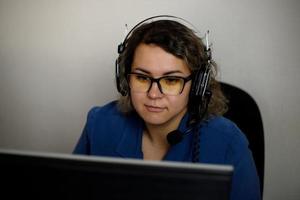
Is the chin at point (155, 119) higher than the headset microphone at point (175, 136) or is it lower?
higher

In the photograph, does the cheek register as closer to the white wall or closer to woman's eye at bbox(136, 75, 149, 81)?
woman's eye at bbox(136, 75, 149, 81)

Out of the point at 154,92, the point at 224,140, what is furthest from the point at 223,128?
the point at 154,92

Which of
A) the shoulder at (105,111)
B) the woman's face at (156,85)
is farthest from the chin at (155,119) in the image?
the shoulder at (105,111)

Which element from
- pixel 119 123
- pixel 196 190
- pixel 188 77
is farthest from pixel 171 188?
pixel 119 123

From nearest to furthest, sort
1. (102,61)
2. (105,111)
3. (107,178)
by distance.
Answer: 1. (107,178)
2. (105,111)
3. (102,61)

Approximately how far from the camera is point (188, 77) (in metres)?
1.08

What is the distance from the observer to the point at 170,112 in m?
1.10

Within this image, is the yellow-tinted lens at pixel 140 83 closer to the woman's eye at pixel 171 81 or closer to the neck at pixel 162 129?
the woman's eye at pixel 171 81

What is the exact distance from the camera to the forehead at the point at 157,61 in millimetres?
1065

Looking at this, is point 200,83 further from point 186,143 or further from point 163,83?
point 186,143

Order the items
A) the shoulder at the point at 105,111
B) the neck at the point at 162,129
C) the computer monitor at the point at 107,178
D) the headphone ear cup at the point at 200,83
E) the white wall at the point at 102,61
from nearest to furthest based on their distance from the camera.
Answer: the computer monitor at the point at 107,178 < the headphone ear cup at the point at 200,83 < the neck at the point at 162,129 < the shoulder at the point at 105,111 < the white wall at the point at 102,61

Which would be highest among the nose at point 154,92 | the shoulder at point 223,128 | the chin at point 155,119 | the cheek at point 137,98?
the nose at point 154,92

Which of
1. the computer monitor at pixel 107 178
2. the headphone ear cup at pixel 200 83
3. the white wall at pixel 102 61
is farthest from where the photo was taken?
the white wall at pixel 102 61

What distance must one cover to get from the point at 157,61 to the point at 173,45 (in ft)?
0.23
